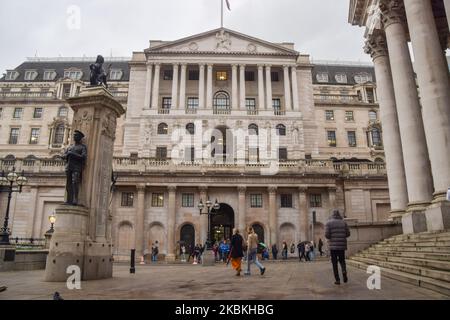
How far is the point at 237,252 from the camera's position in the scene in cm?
1458

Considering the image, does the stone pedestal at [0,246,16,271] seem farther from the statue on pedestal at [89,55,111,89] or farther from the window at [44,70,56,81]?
the window at [44,70,56,81]

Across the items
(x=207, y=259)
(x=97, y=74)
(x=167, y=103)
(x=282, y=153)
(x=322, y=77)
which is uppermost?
(x=322, y=77)

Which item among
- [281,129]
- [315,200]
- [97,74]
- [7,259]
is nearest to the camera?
[97,74]

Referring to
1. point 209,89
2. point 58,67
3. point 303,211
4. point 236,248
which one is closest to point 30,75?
point 58,67

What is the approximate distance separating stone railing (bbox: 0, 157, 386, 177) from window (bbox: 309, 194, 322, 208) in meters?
3.07

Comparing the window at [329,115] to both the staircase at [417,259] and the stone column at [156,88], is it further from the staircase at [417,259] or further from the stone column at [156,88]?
the staircase at [417,259]

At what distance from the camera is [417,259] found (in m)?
11.1

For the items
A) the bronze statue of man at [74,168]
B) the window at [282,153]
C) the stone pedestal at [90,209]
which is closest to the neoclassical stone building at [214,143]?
the window at [282,153]

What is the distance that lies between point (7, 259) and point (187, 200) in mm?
23947

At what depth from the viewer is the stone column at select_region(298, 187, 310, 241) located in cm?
3625

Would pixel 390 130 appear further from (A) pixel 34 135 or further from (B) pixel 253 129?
(A) pixel 34 135

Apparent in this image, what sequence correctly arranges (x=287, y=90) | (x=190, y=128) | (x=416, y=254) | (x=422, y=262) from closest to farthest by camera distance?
(x=422, y=262) < (x=416, y=254) < (x=190, y=128) < (x=287, y=90)

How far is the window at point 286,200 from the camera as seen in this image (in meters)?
38.2
